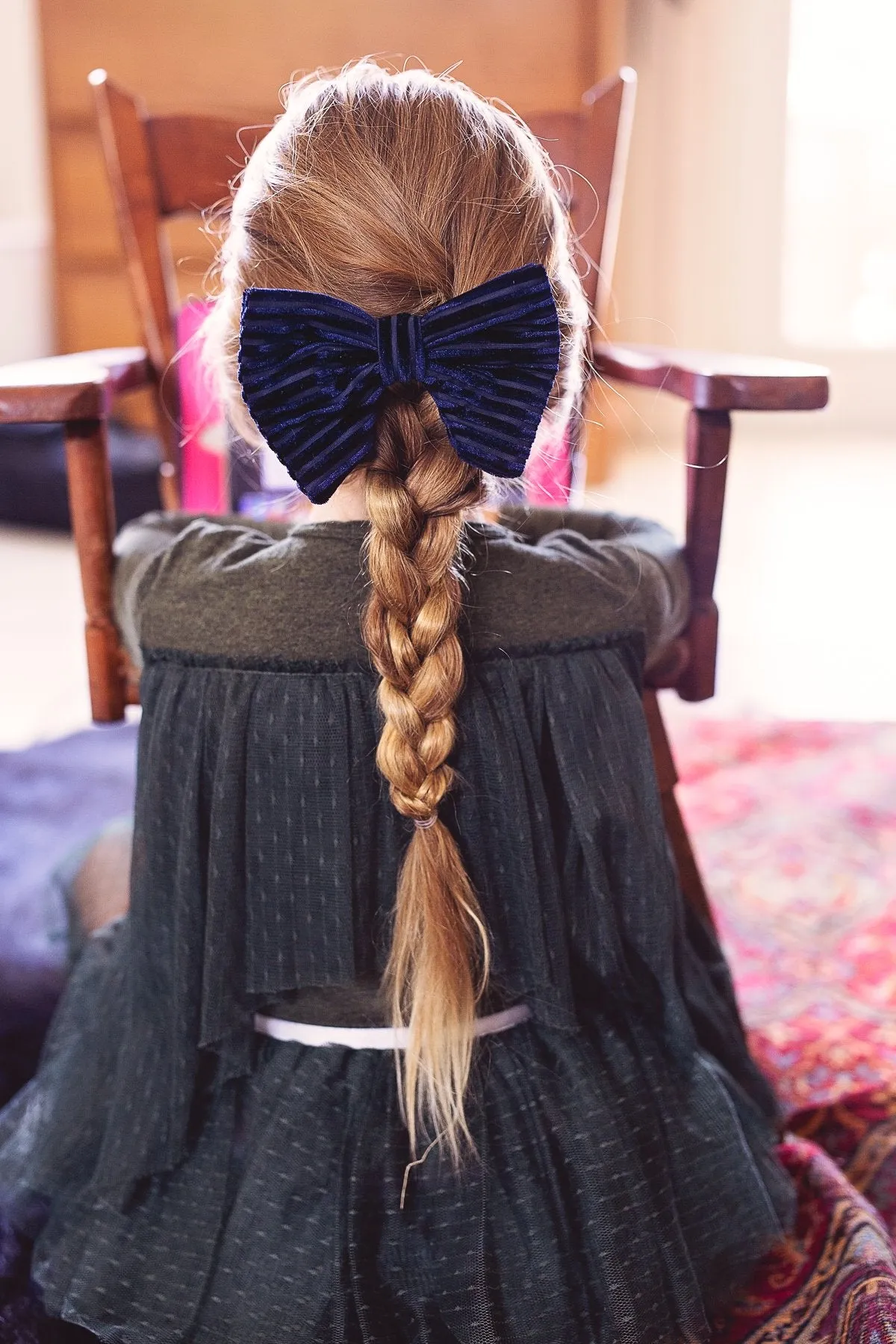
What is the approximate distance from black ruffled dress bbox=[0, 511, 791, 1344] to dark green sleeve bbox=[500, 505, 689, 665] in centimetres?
1

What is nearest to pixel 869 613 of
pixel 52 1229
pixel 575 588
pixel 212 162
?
pixel 212 162

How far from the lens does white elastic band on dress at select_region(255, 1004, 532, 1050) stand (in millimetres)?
791

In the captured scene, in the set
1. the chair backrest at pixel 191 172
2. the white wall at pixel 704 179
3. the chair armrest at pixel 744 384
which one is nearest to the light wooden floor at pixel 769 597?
the chair backrest at pixel 191 172

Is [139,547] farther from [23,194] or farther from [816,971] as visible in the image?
[23,194]

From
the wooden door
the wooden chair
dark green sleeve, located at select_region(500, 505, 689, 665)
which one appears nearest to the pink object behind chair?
the wooden chair

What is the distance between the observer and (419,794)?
70cm

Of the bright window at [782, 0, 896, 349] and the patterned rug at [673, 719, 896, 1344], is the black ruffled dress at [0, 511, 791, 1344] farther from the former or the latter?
the bright window at [782, 0, 896, 349]

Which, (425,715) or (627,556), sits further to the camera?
(627,556)

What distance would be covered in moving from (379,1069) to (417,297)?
1.53 ft

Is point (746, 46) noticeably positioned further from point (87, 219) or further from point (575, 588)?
point (575, 588)

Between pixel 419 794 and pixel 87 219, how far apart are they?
2.84 meters

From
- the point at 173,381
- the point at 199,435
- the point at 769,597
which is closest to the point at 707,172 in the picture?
the point at 769,597

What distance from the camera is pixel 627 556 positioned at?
2.70 ft

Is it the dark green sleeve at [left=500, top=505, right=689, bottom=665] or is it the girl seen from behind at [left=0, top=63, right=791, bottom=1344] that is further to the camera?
the dark green sleeve at [left=500, top=505, right=689, bottom=665]
